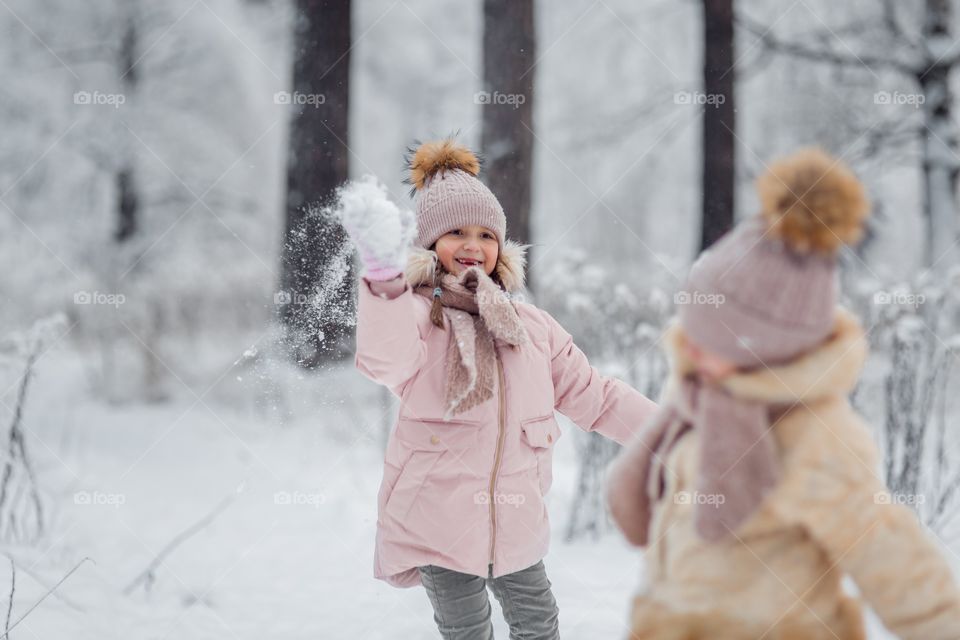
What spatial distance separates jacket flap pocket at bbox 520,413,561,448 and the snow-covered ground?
37.3 inches

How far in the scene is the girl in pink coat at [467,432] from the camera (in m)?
1.84

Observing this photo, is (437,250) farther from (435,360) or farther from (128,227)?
(128,227)

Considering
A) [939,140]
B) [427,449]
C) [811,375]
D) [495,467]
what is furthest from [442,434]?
[939,140]

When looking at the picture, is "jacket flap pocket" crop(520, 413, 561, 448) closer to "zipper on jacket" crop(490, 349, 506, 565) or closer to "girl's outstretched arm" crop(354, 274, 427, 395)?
"zipper on jacket" crop(490, 349, 506, 565)

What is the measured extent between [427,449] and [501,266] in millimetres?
574

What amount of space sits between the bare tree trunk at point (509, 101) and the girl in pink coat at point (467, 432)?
7.30 feet

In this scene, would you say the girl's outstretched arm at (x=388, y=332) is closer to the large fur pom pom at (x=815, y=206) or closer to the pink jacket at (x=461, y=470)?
the pink jacket at (x=461, y=470)

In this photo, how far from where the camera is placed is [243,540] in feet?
11.8

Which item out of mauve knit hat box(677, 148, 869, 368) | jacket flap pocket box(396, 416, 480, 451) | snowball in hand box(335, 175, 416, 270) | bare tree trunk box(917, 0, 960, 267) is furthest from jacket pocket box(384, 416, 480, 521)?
bare tree trunk box(917, 0, 960, 267)

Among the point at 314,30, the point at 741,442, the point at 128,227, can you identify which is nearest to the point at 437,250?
the point at 741,442

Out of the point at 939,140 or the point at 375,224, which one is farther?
the point at 939,140

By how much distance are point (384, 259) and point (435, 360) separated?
451 millimetres

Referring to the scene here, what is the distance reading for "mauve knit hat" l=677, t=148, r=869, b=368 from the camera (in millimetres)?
1149

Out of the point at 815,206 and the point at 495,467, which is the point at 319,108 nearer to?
the point at 495,467
